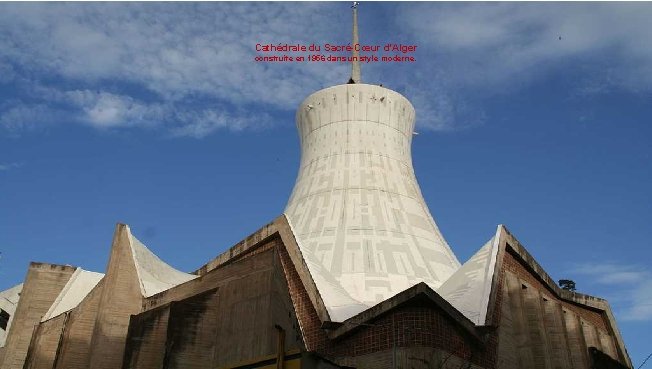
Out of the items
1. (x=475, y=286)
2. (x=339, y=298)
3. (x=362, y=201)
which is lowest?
(x=339, y=298)

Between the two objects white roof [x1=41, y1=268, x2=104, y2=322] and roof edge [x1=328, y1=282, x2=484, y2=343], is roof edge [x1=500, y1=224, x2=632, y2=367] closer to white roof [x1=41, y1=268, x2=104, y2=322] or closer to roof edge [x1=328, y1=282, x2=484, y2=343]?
roof edge [x1=328, y1=282, x2=484, y2=343]

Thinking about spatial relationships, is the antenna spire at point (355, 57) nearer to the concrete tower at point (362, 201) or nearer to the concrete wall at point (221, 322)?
the concrete tower at point (362, 201)

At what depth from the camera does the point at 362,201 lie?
2714 centimetres

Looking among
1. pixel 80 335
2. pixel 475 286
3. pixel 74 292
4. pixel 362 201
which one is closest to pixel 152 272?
pixel 80 335

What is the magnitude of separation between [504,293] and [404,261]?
5.17 meters

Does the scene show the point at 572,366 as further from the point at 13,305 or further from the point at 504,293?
the point at 13,305

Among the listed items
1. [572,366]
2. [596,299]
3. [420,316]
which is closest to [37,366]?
[420,316]

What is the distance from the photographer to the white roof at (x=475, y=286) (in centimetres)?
1731

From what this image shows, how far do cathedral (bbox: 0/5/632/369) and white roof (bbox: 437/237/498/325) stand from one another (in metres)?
0.06

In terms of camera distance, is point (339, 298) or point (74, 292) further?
point (74, 292)

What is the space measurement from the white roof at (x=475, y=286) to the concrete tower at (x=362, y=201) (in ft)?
9.27

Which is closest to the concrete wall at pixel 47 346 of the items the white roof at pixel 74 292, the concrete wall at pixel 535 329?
the white roof at pixel 74 292

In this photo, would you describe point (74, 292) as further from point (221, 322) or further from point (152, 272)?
point (221, 322)

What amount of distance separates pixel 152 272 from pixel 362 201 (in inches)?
358
